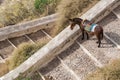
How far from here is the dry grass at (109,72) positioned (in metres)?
9.51

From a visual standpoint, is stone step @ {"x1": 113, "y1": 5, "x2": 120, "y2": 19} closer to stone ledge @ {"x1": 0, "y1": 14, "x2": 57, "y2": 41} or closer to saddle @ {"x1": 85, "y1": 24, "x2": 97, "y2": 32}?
saddle @ {"x1": 85, "y1": 24, "x2": 97, "y2": 32}

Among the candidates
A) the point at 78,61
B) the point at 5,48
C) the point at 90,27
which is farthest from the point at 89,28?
the point at 5,48

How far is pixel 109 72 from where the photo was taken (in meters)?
9.53

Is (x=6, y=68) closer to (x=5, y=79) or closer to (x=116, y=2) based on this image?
(x=5, y=79)

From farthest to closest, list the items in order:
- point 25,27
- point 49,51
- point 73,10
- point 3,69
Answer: point 25,27
point 73,10
point 3,69
point 49,51

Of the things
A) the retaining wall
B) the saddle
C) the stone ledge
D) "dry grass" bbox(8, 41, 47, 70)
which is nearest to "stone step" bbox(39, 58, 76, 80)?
the retaining wall

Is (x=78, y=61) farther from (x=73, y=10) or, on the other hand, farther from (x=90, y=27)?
(x=73, y=10)

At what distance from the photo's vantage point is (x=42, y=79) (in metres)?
11.0

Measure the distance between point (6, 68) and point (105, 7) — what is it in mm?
4294

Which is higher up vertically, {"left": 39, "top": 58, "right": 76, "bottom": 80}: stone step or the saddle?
the saddle

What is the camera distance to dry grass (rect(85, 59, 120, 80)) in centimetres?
951

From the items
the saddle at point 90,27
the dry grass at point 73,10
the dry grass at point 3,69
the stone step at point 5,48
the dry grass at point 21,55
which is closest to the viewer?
the saddle at point 90,27

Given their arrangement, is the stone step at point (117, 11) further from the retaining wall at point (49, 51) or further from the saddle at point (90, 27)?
the saddle at point (90, 27)

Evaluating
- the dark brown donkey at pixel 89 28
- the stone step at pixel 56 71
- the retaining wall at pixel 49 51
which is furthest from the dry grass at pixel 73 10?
the stone step at pixel 56 71
